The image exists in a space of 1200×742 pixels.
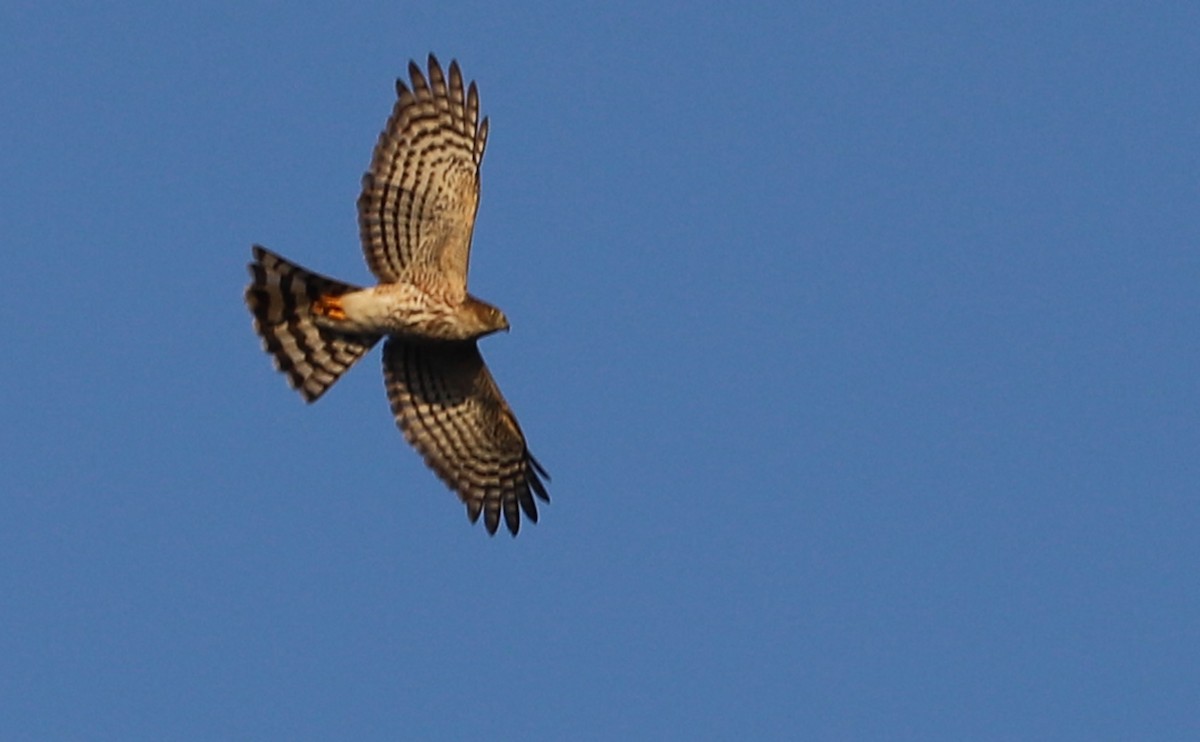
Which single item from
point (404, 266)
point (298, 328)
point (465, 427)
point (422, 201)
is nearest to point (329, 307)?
point (298, 328)

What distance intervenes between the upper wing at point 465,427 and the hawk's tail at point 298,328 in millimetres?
703

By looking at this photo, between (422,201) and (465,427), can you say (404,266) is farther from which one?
(465,427)

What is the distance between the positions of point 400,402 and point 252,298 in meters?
1.73

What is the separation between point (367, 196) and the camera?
1909 cm

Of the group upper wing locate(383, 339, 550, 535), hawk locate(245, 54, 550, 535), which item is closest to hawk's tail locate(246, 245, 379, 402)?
hawk locate(245, 54, 550, 535)

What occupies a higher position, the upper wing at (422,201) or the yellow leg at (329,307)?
the upper wing at (422,201)

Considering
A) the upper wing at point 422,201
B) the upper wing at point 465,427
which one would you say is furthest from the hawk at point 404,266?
the upper wing at point 465,427

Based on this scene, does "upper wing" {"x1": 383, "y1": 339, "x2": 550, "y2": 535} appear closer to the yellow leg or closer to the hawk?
the hawk

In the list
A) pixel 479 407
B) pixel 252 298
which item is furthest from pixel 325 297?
pixel 479 407

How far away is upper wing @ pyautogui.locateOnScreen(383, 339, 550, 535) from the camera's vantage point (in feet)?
66.7

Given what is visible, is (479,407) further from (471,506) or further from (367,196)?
(367,196)

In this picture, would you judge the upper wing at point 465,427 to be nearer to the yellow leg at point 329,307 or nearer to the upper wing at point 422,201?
the yellow leg at point 329,307

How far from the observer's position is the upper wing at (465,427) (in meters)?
20.3

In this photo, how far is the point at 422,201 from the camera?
62.8ft
